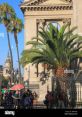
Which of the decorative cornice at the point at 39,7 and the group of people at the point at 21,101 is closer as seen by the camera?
the group of people at the point at 21,101

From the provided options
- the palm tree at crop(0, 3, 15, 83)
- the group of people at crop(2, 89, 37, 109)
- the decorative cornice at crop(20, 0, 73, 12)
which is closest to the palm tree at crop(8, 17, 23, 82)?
the palm tree at crop(0, 3, 15, 83)

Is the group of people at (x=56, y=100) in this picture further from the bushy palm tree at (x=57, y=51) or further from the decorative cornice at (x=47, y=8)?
the decorative cornice at (x=47, y=8)

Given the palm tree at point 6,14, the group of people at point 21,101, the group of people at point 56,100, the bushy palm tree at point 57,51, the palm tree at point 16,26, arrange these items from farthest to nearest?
1. the palm tree at point 16,26
2. the palm tree at point 6,14
3. the bushy palm tree at point 57,51
4. the group of people at point 56,100
5. the group of people at point 21,101

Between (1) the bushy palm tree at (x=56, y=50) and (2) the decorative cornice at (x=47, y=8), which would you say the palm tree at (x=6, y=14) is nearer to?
(2) the decorative cornice at (x=47, y=8)

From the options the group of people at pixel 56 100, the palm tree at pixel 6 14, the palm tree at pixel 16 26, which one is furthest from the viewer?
the palm tree at pixel 16 26

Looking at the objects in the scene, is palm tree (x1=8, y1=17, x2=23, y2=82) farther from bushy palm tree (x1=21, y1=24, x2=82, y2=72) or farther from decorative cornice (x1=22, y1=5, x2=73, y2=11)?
bushy palm tree (x1=21, y1=24, x2=82, y2=72)

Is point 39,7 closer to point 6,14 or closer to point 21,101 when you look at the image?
point 6,14

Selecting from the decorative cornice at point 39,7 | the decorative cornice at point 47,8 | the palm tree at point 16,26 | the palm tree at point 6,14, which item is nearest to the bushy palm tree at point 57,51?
the palm tree at point 6,14

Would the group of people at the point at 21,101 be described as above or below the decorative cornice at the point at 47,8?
below

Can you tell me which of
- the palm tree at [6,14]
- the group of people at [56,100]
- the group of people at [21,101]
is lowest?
the group of people at [56,100]

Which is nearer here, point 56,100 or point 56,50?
point 56,100

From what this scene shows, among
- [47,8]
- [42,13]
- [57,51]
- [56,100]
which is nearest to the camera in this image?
[56,100]

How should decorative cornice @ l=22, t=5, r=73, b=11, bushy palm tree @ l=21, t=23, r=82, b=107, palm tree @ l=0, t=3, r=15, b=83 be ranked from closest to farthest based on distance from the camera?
1. bushy palm tree @ l=21, t=23, r=82, b=107
2. palm tree @ l=0, t=3, r=15, b=83
3. decorative cornice @ l=22, t=5, r=73, b=11

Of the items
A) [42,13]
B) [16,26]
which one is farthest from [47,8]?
[16,26]
